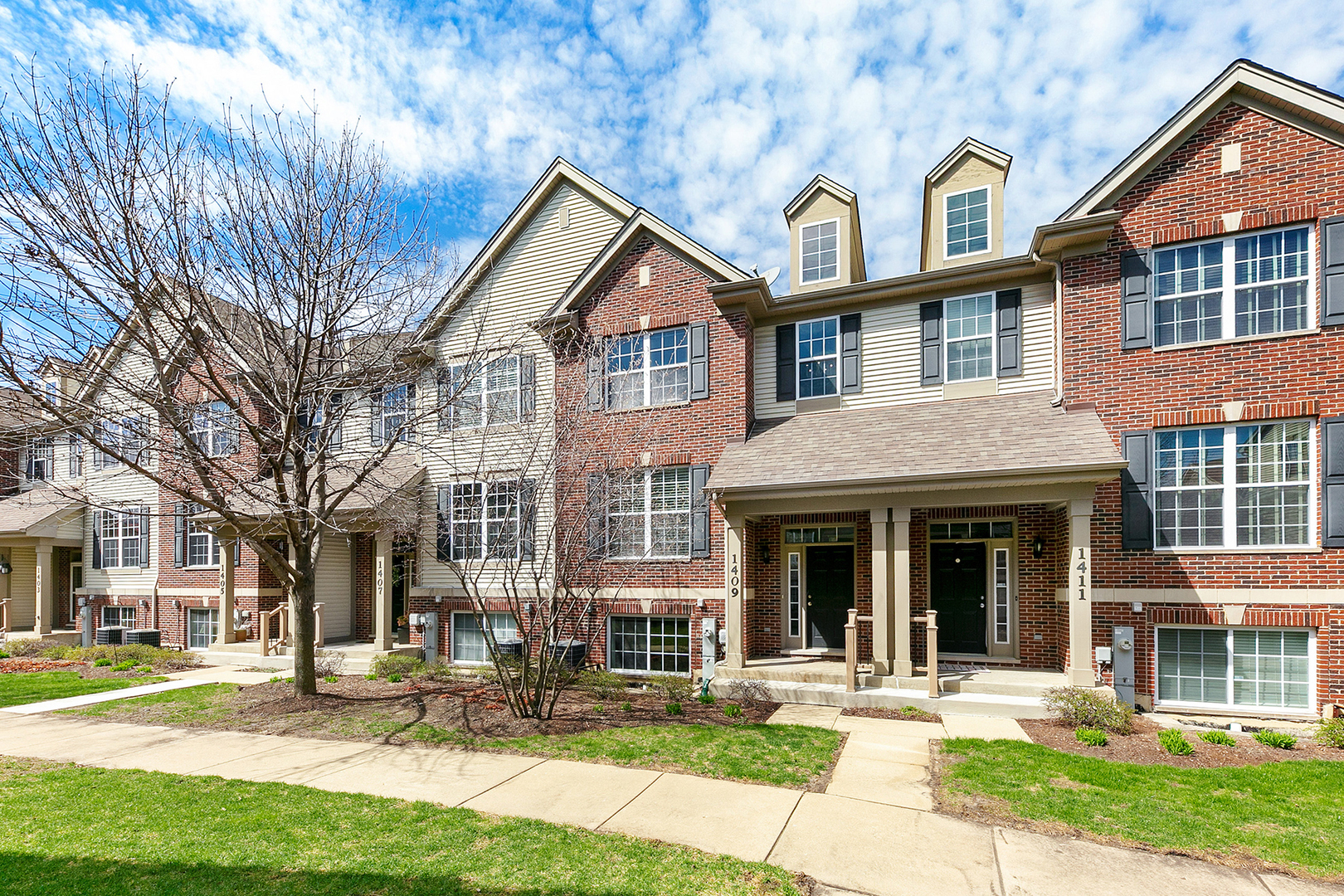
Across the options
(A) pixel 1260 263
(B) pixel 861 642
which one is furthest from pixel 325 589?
(A) pixel 1260 263

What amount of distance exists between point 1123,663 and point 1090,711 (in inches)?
62.2

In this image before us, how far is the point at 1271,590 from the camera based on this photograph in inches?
384

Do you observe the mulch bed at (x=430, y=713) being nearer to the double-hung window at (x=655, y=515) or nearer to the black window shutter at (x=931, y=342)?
the double-hung window at (x=655, y=515)

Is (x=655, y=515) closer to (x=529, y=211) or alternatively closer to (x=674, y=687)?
(x=674, y=687)

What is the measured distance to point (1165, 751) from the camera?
26.9 ft

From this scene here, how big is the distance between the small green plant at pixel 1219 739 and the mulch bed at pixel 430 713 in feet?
18.3

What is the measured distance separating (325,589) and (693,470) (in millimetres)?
10759

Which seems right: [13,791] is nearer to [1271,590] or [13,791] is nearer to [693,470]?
[693,470]

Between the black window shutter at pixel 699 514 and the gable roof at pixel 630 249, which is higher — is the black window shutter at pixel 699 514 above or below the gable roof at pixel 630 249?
below

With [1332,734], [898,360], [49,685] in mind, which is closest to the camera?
[1332,734]

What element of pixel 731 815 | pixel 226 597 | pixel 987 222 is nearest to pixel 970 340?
pixel 987 222

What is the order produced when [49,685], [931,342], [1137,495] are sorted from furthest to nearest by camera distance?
[49,685] → [931,342] → [1137,495]

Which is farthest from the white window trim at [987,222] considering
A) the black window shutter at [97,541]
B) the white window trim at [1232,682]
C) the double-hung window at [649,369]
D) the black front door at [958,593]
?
the black window shutter at [97,541]

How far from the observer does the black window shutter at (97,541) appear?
20.5 m
